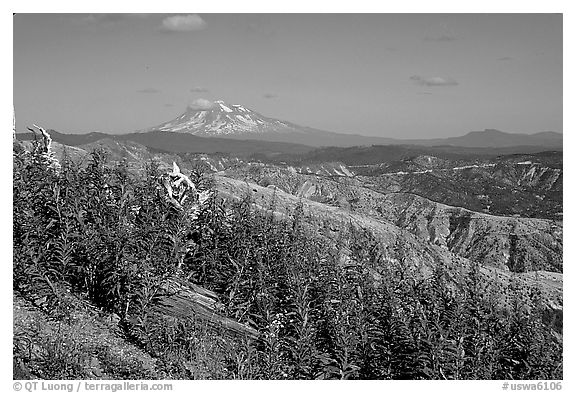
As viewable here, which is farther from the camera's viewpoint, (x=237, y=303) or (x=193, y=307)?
(x=237, y=303)

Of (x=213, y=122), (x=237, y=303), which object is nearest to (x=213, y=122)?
(x=213, y=122)

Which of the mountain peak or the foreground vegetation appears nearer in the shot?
the foreground vegetation

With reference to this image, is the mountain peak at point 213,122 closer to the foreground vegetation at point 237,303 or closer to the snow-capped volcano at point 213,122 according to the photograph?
the snow-capped volcano at point 213,122

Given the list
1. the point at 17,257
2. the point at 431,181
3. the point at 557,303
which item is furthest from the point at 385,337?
the point at 431,181

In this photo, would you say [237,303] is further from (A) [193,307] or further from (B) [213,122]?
(B) [213,122]

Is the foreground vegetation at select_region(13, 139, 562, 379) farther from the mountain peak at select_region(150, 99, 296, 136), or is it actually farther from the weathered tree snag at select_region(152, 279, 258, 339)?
Result: the mountain peak at select_region(150, 99, 296, 136)

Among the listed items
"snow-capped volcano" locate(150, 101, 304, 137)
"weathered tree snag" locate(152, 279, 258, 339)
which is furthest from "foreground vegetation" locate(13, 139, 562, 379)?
"snow-capped volcano" locate(150, 101, 304, 137)

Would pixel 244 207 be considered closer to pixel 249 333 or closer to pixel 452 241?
pixel 249 333

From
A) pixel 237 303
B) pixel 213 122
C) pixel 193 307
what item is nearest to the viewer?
pixel 193 307
